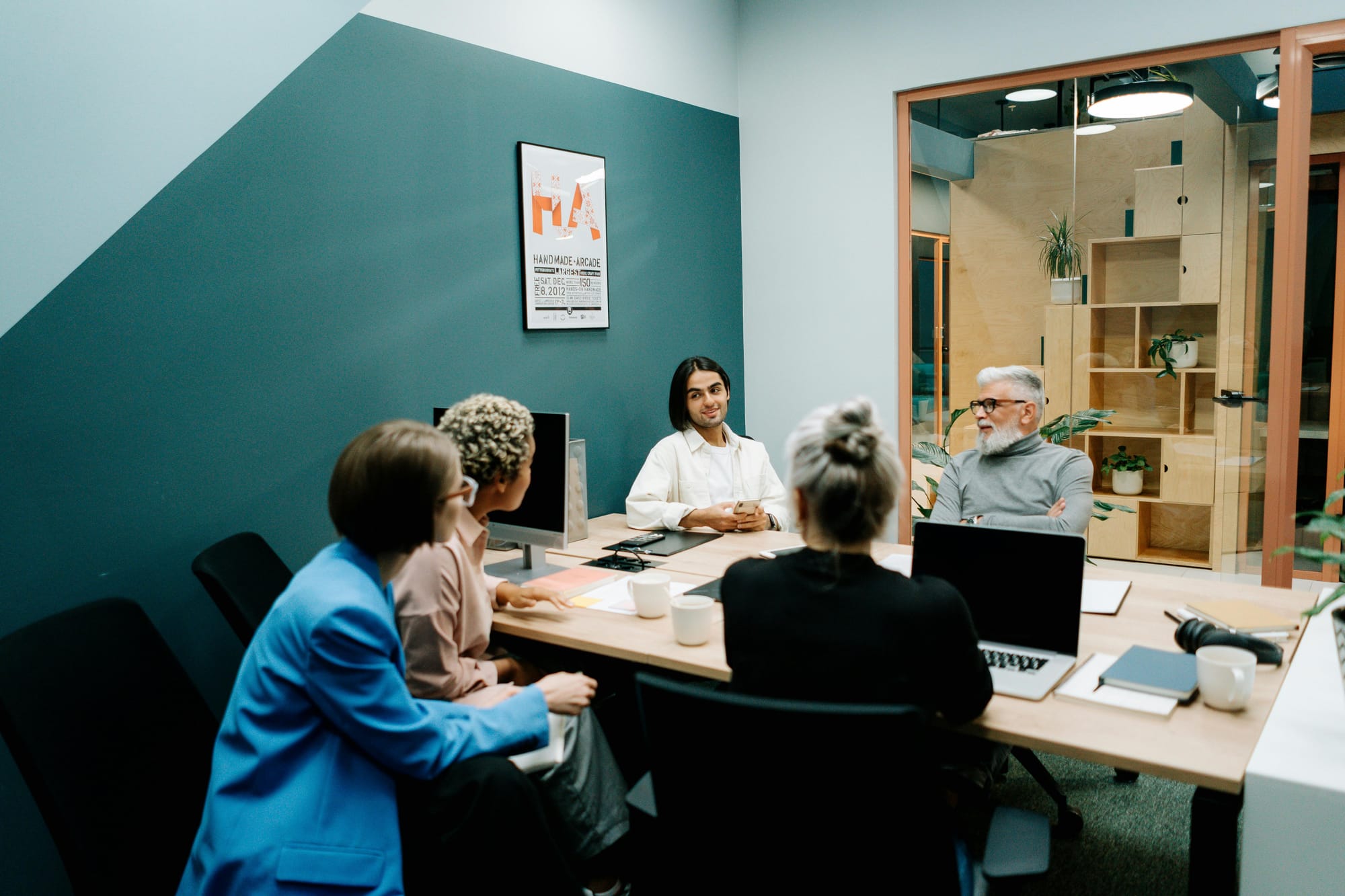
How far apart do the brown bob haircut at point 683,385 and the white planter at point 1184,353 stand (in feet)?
6.21

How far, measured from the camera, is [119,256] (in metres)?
2.26

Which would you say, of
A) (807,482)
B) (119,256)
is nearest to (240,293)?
(119,256)

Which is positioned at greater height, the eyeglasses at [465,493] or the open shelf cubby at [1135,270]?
the open shelf cubby at [1135,270]

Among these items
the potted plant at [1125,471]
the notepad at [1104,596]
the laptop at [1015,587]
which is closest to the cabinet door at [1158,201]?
the potted plant at [1125,471]

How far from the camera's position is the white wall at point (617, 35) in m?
3.12

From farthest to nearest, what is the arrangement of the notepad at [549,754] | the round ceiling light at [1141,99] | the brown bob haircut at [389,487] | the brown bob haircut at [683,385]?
the round ceiling light at [1141,99]
the brown bob haircut at [683,385]
the notepad at [549,754]
the brown bob haircut at [389,487]

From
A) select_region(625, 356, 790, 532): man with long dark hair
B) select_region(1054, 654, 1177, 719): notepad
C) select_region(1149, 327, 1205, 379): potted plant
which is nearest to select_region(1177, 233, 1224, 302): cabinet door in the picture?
select_region(1149, 327, 1205, 379): potted plant

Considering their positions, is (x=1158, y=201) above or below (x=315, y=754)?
above

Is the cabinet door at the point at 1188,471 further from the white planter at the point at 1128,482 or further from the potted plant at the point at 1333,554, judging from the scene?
the potted plant at the point at 1333,554

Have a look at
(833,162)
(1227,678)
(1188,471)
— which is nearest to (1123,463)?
(1188,471)

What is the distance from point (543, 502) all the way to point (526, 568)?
0.29 meters

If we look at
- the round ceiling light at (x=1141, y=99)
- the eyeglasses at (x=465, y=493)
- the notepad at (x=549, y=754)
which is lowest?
the notepad at (x=549, y=754)

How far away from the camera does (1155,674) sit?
5.72 feet

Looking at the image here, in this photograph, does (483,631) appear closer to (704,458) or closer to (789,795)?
(789,795)
